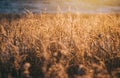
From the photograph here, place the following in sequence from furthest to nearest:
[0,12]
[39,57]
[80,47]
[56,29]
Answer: [0,12] → [56,29] → [39,57] → [80,47]

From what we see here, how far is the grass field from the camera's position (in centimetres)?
568

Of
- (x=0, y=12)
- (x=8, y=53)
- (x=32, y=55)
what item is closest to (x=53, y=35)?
(x=32, y=55)

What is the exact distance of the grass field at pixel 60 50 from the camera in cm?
568

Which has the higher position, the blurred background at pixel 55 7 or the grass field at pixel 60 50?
the grass field at pixel 60 50

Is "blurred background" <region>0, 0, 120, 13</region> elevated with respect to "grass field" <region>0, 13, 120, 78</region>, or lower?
lower

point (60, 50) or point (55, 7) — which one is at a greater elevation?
point (60, 50)

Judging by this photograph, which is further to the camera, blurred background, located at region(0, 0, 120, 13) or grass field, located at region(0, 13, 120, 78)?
blurred background, located at region(0, 0, 120, 13)

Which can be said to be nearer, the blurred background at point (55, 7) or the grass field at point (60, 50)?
the grass field at point (60, 50)

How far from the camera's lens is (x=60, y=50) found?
5797mm

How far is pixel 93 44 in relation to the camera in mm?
6930

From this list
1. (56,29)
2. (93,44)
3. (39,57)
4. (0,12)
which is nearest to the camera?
(39,57)

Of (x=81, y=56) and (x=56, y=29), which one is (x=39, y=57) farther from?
(x=56, y=29)

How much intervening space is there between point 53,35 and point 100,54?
1126 mm

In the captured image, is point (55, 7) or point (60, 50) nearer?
point (60, 50)
